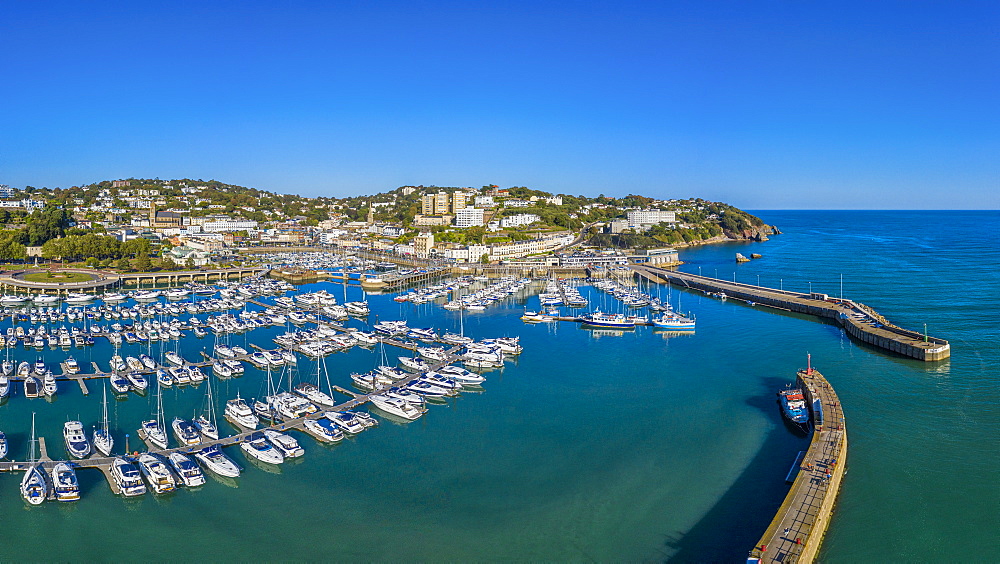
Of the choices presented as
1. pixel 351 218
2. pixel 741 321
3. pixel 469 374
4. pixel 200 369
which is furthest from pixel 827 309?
pixel 351 218

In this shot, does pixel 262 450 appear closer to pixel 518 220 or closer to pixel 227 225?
pixel 518 220

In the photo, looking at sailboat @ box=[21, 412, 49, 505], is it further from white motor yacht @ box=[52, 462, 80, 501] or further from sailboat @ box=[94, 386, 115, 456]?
sailboat @ box=[94, 386, 115, 456]

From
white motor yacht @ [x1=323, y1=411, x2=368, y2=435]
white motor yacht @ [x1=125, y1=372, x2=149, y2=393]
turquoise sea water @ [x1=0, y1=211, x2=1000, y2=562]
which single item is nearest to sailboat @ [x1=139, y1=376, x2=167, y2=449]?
turquoise sea water @ [x1=0, y1=211, x2=1000, y2=562]

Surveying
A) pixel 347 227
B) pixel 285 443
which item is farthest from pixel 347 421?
pixel 347 227

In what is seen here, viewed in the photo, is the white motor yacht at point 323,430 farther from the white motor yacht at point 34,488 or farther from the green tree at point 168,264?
the green tree at point 168,264

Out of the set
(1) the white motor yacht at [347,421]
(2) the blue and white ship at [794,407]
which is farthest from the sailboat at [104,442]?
(2) the blue and white ship at [794,407]

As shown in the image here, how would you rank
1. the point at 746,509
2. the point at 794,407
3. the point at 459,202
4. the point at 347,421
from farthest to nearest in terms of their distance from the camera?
the point at 459,202 < the point at 794,407 < the point at 347,421 < the point at 746,509

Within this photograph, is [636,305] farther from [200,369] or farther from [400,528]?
[400,528]
